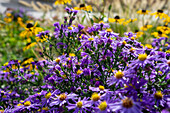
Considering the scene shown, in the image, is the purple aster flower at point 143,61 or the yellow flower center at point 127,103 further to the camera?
the purple aster flower at point 143,61

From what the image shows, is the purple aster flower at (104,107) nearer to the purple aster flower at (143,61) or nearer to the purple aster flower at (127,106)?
the purple aster flower at (127,106)

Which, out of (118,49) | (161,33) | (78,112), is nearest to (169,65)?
(118,49)

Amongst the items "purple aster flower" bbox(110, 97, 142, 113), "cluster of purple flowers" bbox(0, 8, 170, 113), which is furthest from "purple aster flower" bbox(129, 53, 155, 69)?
"purple aster flower" bbox(110, 97, 142, 113)

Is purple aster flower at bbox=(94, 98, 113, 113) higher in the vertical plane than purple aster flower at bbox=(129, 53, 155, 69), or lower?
lower

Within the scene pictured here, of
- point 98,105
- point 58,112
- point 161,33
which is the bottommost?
point 58,112

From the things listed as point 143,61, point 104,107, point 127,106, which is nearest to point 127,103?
point 127,106

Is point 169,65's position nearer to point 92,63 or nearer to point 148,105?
point 148,105

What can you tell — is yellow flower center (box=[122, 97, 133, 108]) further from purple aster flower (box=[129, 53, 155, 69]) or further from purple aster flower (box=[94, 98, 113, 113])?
purple aster flower (box=[129, 53, 155, 69])

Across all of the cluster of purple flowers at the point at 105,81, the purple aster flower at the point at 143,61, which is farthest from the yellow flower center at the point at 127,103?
the purple aster flower at the point at 143,61
